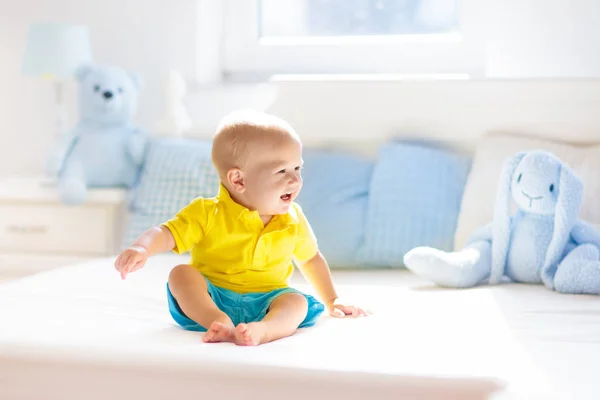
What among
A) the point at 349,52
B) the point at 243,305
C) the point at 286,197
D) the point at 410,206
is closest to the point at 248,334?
the point at 243,305

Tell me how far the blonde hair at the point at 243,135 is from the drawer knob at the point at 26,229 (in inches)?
53.6

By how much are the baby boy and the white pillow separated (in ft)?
2.46

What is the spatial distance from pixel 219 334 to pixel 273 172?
0.30 meters

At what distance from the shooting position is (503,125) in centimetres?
244

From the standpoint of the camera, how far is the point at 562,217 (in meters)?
1.85

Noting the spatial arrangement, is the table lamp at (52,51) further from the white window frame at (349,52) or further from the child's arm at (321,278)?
the child's arm at (321,278)

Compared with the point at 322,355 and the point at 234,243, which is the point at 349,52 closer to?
the point at 234,243

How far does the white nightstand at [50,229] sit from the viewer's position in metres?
2.70

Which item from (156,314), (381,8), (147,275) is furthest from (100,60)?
(156,314)

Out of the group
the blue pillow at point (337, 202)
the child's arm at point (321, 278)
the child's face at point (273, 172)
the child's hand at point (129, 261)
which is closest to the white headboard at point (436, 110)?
the blue pillow at point (337, 202)

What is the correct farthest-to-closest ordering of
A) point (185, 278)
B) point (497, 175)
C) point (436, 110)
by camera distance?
point (436, 110) → point (497, 175) → point (185, 278)

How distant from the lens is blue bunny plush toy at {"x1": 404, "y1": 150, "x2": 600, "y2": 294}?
6.06 feet

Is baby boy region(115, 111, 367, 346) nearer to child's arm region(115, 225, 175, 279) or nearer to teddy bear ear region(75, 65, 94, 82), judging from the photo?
child's arm region(115, 225, 175, 279)

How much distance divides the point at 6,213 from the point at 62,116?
0.36m
